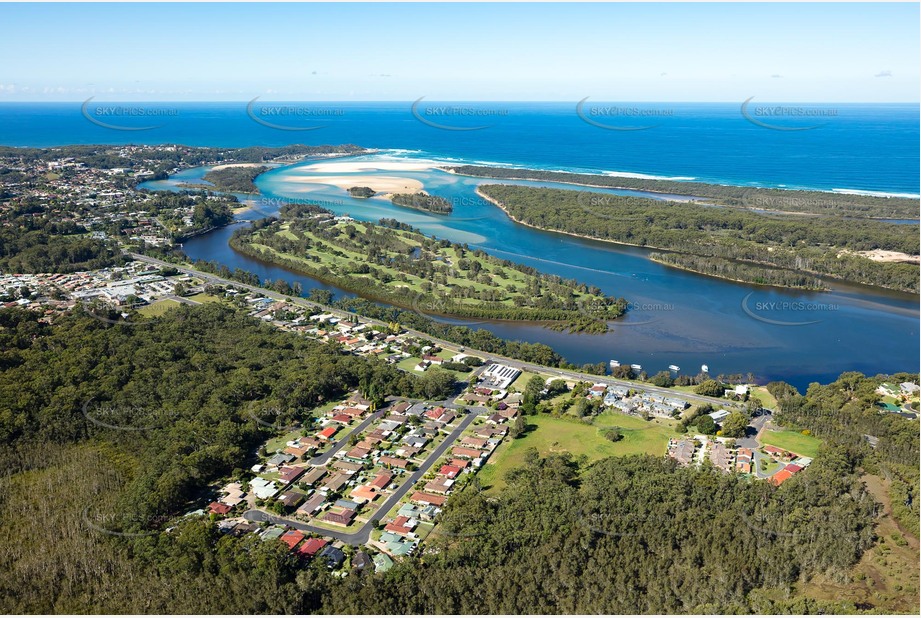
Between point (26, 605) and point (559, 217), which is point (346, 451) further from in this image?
point (559, 217)

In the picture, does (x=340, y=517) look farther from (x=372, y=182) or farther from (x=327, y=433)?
(x=372, y=182)

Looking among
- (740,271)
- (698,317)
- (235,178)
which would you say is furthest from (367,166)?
(698,317)

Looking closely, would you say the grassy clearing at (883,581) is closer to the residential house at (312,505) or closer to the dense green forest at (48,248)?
the residential house at (312,505)

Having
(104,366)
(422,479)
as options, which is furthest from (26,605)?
(104,366)

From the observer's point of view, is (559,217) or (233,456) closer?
(233,456)

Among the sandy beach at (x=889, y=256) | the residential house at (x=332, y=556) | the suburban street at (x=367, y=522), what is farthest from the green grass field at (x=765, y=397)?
the sandy beach at (x=889, y=256)
